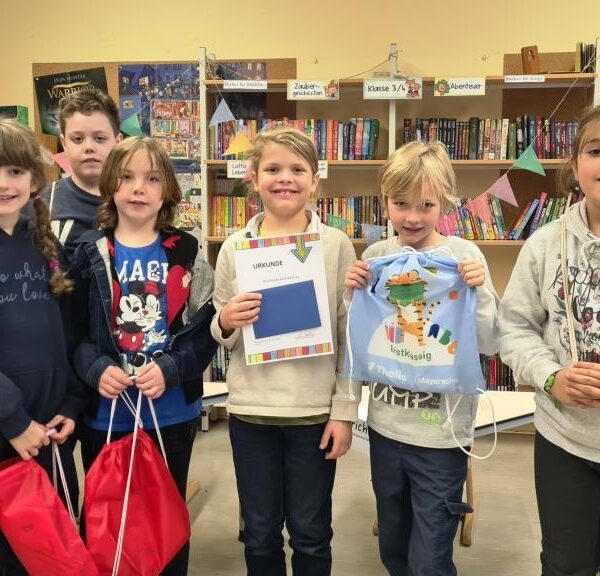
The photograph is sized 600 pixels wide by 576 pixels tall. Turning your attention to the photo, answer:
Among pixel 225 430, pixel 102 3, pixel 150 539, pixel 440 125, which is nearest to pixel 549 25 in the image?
pixel 440 125

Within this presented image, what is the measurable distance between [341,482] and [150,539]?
1.56m

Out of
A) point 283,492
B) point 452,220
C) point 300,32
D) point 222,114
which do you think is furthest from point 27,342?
point 300,32

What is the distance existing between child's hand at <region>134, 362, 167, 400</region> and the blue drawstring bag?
0.48 metres

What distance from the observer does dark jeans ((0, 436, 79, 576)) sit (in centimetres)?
145

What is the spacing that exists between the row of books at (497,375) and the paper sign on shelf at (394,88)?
168 cm

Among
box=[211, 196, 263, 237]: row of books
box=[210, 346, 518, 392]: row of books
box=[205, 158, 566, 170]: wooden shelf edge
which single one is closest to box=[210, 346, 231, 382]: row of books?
box=[210, 346, 518, 392]: row of books

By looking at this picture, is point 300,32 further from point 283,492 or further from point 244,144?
point 283,492

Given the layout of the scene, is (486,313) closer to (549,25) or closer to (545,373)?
(545,373)

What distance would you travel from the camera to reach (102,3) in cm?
402

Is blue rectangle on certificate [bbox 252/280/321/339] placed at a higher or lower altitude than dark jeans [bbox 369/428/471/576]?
higher

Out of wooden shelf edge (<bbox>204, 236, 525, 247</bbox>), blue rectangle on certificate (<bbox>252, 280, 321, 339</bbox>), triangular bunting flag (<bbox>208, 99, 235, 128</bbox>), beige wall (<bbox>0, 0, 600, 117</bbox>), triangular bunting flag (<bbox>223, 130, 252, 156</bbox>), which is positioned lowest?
wooden shelf edge (<bbox>204, 236, 525, 247</bbox>)

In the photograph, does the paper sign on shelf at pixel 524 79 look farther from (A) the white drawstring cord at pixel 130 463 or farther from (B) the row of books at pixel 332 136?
(A) the white drawstring cord at pixel 130 463

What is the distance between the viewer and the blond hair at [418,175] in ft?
4.70

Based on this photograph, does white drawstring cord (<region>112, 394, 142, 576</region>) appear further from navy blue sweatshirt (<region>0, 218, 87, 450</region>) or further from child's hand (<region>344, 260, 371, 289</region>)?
child's hand (<region>344, 260, 371, 289</region>)
